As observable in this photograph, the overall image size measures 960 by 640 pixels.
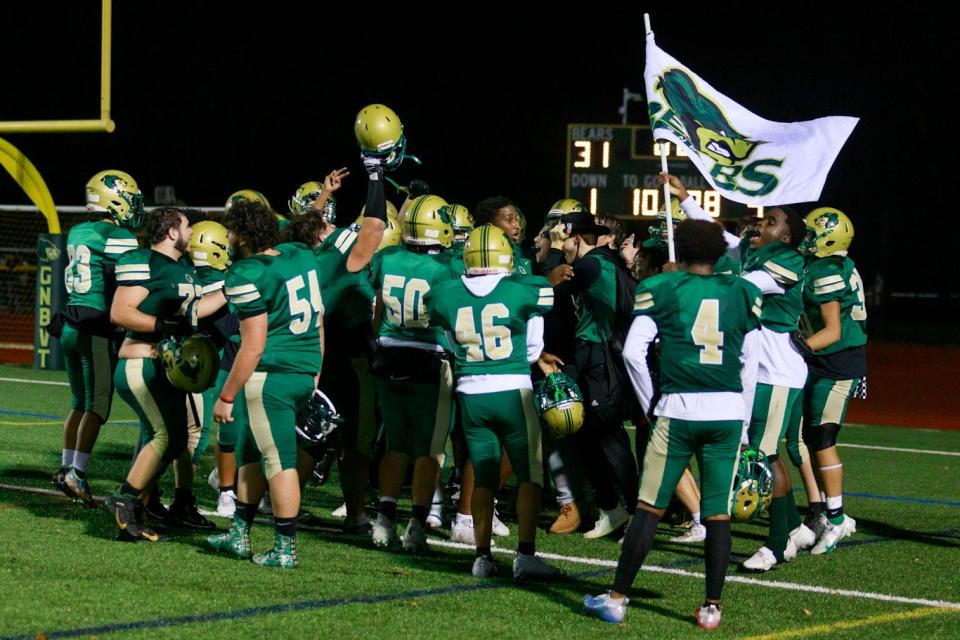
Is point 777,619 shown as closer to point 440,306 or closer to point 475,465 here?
point 475,465

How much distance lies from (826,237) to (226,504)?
419 cm

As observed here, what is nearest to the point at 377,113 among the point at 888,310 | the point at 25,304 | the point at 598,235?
the point at 598,235

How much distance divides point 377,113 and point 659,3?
36.5m

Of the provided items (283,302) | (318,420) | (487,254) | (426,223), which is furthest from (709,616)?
(426,223)

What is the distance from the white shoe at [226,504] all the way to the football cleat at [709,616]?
3.69 meters

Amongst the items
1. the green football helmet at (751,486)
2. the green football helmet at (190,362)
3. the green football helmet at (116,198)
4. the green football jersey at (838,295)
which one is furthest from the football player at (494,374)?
the green football helmet at (116,198)

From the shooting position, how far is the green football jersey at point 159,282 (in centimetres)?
732

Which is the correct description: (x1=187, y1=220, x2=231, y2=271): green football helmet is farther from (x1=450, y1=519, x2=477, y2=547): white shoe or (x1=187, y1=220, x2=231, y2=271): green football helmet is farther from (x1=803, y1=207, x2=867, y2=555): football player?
(x1=803, y1=207, x2=867, y2=555): football player

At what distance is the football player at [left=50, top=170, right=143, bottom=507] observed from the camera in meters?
8.34

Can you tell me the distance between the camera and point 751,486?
21.0ft

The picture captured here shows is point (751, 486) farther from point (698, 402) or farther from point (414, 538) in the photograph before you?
point (414, 538)

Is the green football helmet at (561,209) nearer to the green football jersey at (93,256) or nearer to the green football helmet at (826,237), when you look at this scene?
the green football helmet at (826,237)

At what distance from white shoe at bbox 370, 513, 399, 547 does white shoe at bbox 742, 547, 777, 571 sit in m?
2.00

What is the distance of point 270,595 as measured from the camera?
6.05 metres
